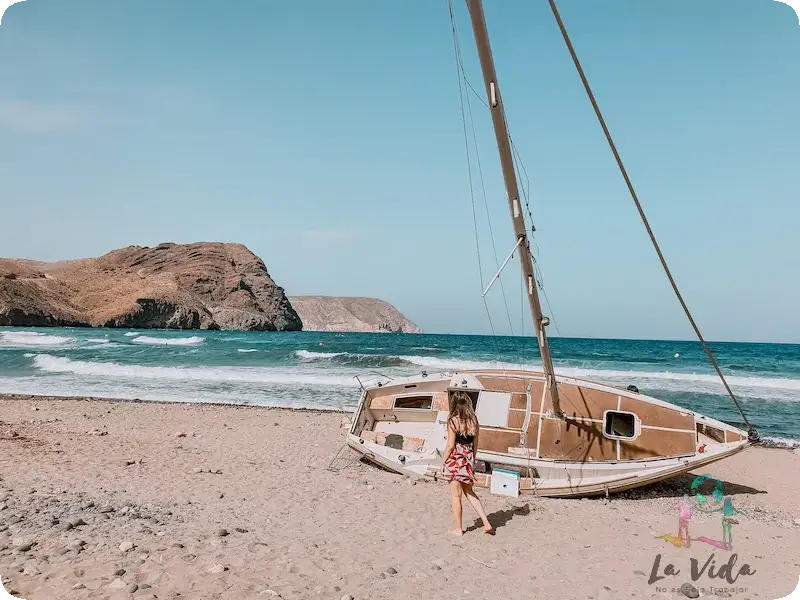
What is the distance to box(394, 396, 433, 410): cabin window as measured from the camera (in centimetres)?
1260

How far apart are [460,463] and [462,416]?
636mm

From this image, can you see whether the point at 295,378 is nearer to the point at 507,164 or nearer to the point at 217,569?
the point at 507,164

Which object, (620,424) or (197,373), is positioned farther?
(197,373)

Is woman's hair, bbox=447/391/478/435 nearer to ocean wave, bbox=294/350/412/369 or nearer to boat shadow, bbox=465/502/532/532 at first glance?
boat shadow, bbox=465/502/532/532

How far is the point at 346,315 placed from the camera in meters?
186

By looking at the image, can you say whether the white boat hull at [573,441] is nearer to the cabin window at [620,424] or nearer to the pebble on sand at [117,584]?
the cabin window at [620,424]

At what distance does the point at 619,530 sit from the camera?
8.62 metres

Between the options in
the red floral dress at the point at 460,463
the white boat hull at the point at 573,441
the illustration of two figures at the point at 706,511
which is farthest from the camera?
the white boat hull at the point at 573,441

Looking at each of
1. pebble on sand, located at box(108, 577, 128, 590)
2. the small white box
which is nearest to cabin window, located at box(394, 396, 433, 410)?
the small white box

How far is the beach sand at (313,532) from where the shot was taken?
5688mm

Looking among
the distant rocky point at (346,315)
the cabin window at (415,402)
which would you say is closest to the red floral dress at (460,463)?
the cabin window at (415,402)

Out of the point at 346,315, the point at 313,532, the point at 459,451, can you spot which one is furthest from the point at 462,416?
the point at 346,315

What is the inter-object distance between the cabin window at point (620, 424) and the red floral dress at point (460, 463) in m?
4.11

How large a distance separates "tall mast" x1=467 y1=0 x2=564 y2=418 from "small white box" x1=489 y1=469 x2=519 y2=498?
1.88 m
